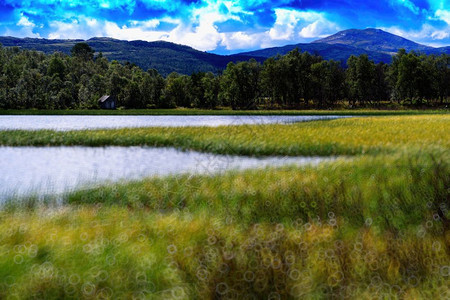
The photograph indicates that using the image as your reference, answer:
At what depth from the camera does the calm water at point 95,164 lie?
56.0 ft

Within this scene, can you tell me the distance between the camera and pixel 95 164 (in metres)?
22.9

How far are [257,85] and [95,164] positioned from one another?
364ft

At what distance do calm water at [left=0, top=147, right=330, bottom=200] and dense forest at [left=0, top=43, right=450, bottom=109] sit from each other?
8845cm

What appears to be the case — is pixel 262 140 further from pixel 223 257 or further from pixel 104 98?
pixel 104 98

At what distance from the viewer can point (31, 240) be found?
22.7ft

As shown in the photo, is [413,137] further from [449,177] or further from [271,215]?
[271,215]

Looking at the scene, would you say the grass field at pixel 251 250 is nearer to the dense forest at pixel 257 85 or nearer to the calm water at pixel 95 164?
the calm water at pixel 95 164

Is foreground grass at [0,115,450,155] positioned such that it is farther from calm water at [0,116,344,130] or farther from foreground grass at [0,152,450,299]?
foreground grass at [0,152,450,299]

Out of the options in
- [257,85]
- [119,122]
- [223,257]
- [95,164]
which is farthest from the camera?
[257,85]

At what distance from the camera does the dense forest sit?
113 m

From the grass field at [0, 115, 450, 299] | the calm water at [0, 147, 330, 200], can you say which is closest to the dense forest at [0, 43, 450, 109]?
the calm water at [0, 147, 330, 200]

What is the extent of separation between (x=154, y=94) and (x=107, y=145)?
11214 centimetres

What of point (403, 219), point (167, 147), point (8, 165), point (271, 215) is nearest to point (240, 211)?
point (271, 215)

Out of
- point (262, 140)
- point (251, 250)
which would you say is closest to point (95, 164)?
point (262, 140)
